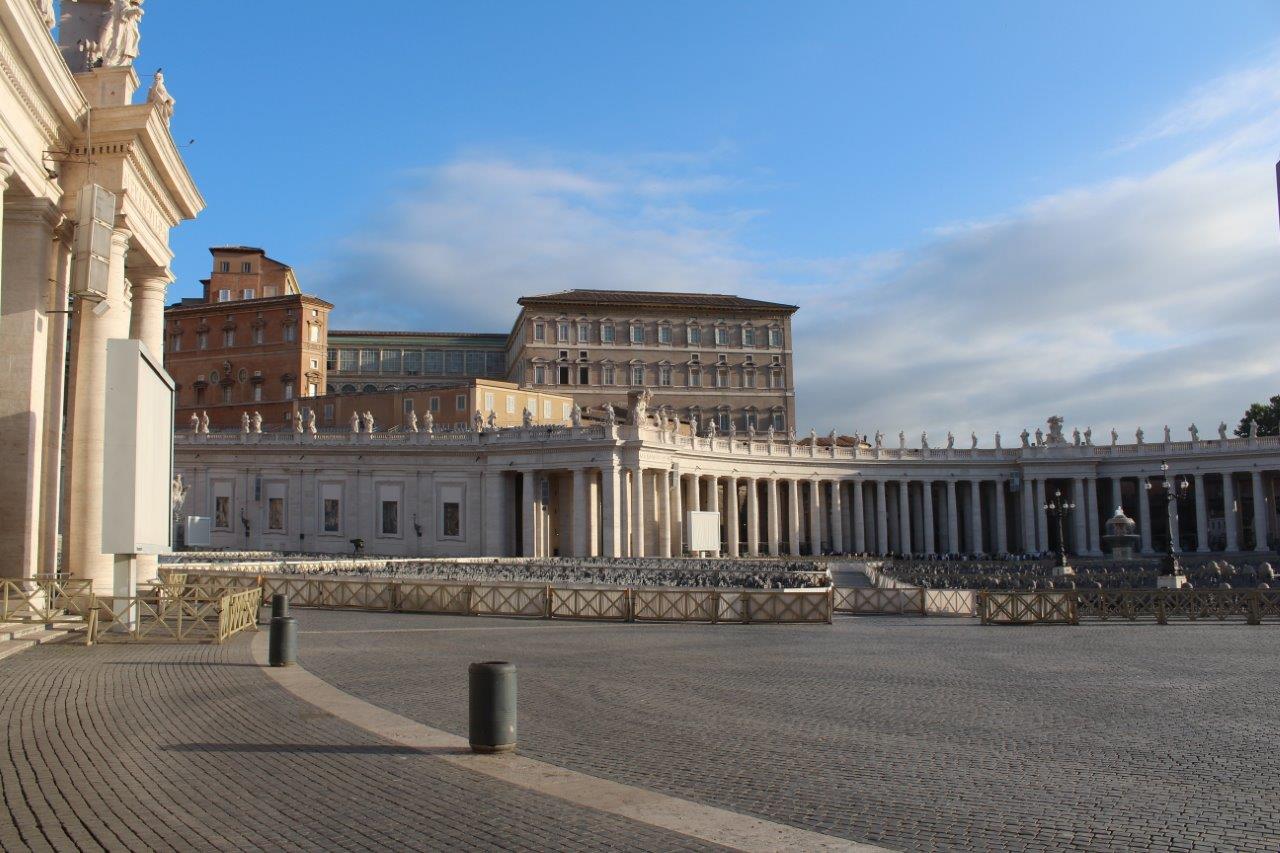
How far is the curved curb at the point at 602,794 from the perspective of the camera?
320 inches

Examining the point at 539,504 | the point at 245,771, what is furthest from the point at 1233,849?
the point at 539,504

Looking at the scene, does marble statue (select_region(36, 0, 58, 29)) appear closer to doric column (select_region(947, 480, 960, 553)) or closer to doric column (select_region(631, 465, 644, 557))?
doric column (select_region(631, 465, 644, 557))

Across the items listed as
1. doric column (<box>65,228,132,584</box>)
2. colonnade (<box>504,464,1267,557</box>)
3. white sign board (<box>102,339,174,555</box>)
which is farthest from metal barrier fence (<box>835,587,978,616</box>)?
colonnade (<box>504,464,1267,557</box>)

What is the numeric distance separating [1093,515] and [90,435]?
82.8 metres

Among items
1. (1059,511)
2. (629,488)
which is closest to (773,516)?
(629,488)

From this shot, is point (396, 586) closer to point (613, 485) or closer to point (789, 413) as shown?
point (613, 485)

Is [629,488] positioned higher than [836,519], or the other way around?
[629,488]

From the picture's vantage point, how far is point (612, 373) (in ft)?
344

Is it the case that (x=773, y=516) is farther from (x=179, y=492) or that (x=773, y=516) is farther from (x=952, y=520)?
(x=179, y=492)

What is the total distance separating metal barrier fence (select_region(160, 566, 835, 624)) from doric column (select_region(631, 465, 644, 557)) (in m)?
33.7

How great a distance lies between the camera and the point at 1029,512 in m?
89.2

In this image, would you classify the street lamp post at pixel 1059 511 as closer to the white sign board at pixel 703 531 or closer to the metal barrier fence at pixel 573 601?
the white sign board at pixel 703 531

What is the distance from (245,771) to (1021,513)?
90173mm

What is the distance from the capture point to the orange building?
87.2m
